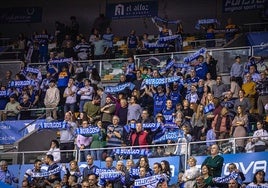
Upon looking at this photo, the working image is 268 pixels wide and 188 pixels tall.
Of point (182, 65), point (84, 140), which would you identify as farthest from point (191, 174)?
point (182, 65)

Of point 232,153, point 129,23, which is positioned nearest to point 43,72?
point 129,23

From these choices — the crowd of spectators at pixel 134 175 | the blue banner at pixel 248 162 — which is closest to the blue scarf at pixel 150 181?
the crowd of spectators at pixel 134 175

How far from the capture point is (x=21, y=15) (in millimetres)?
33688

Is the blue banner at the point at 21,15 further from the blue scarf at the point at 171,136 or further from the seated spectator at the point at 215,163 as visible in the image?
the seated spectator at the point at 215,163

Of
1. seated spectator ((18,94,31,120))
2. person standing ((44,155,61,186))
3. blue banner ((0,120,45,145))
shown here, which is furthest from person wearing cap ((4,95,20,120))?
person standing ((44,155,61,186))

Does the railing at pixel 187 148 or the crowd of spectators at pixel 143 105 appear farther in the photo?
the crowd of spectators at pixel 143 105

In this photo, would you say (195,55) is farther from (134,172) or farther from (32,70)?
(134,172)

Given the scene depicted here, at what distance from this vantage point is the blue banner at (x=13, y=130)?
24000 mm

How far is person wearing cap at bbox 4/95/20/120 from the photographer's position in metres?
24.6

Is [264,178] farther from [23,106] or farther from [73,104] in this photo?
[23,106]

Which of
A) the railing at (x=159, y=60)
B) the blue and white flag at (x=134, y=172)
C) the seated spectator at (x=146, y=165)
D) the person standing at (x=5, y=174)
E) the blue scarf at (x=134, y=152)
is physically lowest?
the person standing at (x=5, y=174)

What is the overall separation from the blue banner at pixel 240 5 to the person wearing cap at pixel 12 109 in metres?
8.70

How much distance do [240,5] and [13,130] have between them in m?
9.55

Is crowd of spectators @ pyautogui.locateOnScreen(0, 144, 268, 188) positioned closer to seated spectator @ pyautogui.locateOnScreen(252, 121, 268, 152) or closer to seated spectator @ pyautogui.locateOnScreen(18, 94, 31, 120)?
seated spectator @ pyautogui.locateOnScreen(252, 121, 268, 152)
